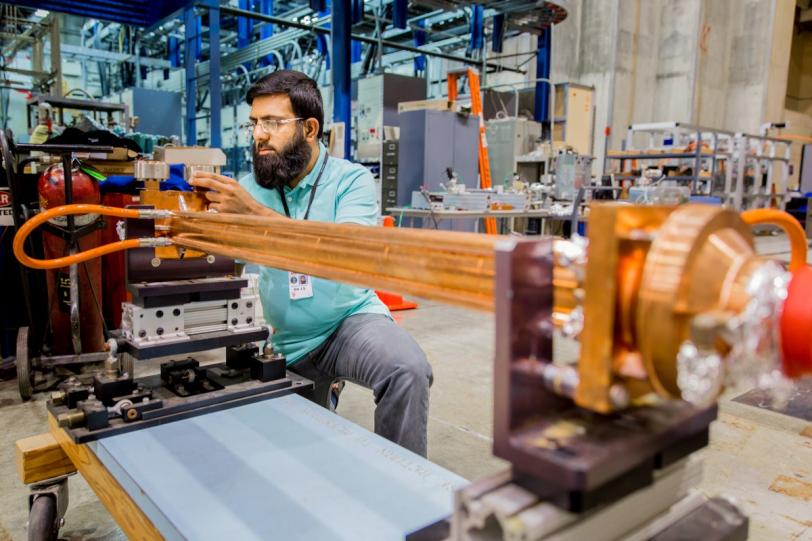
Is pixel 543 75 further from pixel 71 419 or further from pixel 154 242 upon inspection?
pixel 71 419

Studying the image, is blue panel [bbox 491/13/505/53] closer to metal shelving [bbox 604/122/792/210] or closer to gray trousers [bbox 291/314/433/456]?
metal shelving [bbox 604/122/792/210]

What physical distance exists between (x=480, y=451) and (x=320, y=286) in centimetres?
98

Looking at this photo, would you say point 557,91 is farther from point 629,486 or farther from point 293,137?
point 629,486

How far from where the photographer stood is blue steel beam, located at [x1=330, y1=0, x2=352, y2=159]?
5133 mm

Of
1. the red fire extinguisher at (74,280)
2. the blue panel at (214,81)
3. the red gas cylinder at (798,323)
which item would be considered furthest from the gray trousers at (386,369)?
the blue panel at (214,81)

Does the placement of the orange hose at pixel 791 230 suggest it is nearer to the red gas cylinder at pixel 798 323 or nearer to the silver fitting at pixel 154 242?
the red gas cylinder at pixel 798 323

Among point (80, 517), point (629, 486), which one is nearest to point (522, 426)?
point (629, 486)

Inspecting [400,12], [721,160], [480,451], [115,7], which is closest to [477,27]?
[400,12]

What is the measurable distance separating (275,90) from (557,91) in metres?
7.50

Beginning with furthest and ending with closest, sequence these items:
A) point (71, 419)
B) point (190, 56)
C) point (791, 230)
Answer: point (190, 56), point (71, 419), point (791, 230)

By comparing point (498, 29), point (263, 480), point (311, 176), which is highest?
point (498, 29)

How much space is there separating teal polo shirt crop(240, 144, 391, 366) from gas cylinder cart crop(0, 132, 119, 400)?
1.27 metres

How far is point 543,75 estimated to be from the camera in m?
8.73

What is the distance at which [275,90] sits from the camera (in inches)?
72.1
